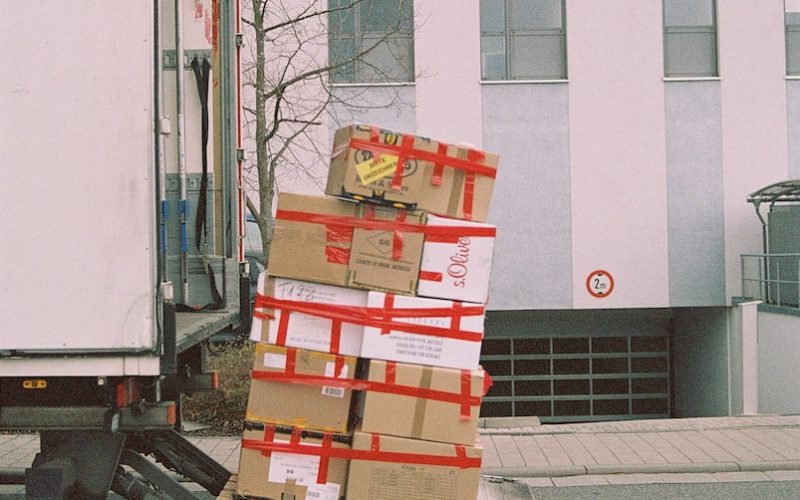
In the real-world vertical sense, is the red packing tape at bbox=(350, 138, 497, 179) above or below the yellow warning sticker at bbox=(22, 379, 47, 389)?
above

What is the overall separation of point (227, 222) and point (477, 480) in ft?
8.32

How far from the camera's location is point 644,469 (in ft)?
26.4

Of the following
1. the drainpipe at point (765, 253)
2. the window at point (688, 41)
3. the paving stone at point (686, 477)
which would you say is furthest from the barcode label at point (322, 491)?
the window at point (688, 41)

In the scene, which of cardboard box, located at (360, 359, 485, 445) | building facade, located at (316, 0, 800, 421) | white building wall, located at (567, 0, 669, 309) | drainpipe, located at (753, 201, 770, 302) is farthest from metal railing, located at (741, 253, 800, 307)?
cardboard box, located at (360, 359, 485, 445)

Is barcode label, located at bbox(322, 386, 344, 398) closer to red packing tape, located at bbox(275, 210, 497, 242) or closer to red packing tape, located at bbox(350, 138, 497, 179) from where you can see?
red packing tape, located at bbox(275, 210, 497, 242)

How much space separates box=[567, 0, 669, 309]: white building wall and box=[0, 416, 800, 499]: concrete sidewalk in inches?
227

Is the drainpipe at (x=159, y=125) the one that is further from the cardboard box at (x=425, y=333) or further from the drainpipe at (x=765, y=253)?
→ the drainpipe at (x=765, y=253)

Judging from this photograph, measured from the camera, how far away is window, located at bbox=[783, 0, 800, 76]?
629 inches

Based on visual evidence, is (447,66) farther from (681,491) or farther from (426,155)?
(426,155)

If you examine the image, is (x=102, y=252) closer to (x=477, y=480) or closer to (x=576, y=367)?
(x=477, y=480)

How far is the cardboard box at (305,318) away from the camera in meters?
4.66

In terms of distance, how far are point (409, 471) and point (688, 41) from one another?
1322cm

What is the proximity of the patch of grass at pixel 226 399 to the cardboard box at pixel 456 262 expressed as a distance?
5.35 metres

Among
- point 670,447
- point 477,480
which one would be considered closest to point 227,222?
point 477,480
